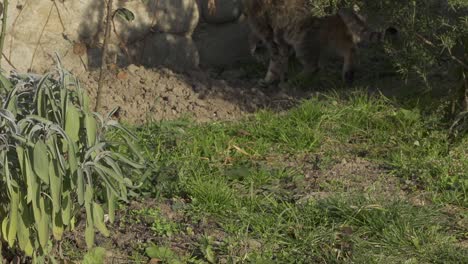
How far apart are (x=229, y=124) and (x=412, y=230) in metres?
2.05

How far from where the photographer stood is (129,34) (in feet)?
23.6

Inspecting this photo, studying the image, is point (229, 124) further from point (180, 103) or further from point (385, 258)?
point (385, 258)

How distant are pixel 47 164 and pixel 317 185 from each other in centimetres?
198

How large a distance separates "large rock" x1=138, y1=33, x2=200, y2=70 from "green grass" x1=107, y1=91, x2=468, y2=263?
1508 mm

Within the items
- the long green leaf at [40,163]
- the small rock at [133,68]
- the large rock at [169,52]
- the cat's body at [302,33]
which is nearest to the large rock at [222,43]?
the large rock at [169,52]

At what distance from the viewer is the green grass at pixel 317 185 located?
164 inches

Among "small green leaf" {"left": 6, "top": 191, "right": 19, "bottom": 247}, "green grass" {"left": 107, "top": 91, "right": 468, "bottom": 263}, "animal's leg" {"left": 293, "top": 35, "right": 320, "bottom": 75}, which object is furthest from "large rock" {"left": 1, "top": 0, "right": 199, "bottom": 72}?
"small green leaf" {"left": 6, "top": 191, "right": 19, "bottom": 247}

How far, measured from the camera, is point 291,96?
689cm

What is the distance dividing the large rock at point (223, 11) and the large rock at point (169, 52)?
33 cm

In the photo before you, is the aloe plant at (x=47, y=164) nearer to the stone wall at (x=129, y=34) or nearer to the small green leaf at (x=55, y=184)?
the small green leaf at (x=55, y=184)

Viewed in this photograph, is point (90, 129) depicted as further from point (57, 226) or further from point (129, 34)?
point (129, 34)

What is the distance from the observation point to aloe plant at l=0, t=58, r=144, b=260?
3355 millimetres

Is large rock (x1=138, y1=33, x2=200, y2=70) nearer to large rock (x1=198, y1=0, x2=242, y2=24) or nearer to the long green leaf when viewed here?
large rock (x1=198, y1=0, x2=242, y2=24)

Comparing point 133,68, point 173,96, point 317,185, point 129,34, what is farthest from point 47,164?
point 129,34
